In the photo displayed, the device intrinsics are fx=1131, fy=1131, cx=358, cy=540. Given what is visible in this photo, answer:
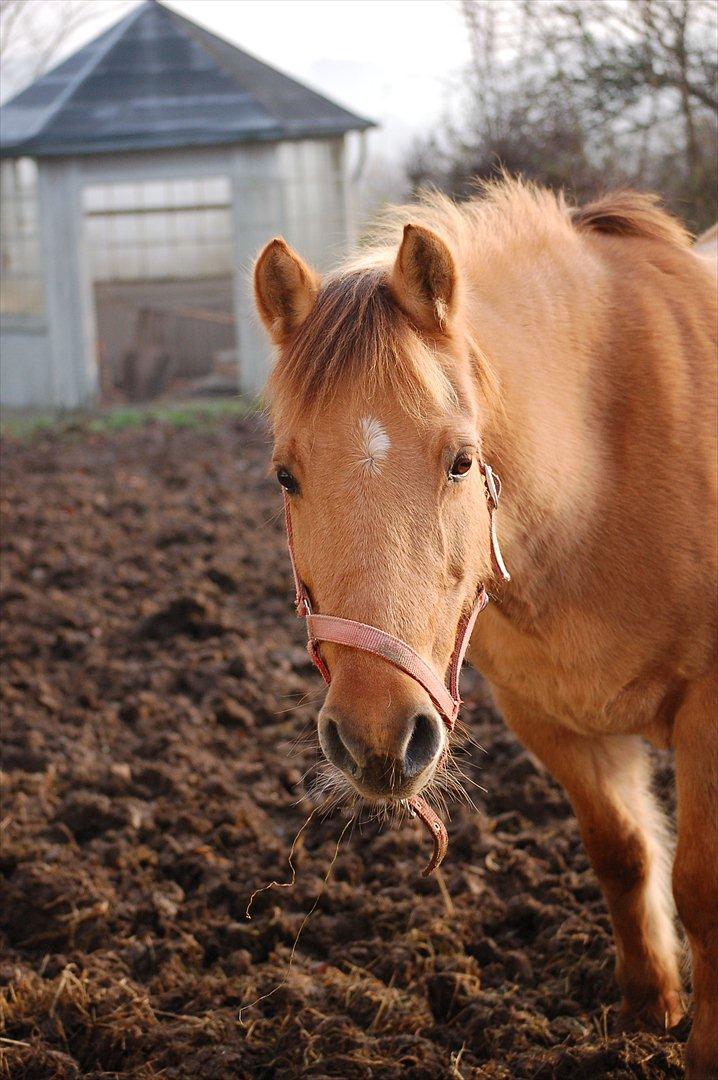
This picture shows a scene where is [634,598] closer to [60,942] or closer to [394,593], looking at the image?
[394,593]

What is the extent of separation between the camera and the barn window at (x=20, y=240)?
1380cm

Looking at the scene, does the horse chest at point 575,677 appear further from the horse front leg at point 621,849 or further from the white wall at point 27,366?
the white wall at point 27,366

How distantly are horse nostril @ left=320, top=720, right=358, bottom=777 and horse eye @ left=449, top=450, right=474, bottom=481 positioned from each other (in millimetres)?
491

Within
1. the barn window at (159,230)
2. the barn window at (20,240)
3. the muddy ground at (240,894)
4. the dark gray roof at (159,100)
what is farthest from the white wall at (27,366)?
the muddy ground at (240,894)

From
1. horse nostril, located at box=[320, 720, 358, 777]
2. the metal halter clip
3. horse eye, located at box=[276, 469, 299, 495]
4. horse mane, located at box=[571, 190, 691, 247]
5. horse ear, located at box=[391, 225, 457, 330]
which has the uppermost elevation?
horse mane, located at box=[571, 190, 691, 247]

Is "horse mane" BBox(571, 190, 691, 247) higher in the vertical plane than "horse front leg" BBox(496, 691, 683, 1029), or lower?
higher

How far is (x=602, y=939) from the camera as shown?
3088 mm

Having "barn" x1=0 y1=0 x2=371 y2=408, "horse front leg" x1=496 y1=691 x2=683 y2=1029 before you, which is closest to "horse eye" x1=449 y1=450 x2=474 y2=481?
"horse front leg" x1=496 y1=691 x2=683 y2=1029

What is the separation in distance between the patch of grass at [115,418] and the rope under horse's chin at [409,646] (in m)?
9.34

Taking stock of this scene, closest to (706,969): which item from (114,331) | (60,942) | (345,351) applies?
(345,351)

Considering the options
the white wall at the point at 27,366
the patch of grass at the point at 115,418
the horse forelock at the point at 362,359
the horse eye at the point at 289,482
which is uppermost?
the horse forelock at the point at 362,359

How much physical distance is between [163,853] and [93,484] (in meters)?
5.17

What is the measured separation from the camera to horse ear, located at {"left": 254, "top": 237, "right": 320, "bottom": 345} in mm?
2125

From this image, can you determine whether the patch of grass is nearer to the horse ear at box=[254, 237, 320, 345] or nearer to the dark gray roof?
the dark gray roof
